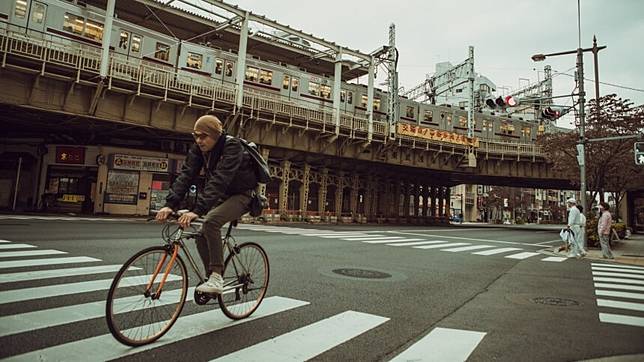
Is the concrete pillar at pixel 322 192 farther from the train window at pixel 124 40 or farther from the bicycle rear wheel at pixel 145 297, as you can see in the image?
the bicycle rear wheel at pixel 145 297

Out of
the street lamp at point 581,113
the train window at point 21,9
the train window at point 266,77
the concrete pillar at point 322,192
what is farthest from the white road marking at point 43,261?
the concrete pillar at point 322,192

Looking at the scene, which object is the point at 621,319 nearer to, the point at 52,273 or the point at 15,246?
the point at 52,273

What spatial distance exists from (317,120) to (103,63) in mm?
15015

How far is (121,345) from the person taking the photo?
317cm

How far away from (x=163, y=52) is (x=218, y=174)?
87.7 feet

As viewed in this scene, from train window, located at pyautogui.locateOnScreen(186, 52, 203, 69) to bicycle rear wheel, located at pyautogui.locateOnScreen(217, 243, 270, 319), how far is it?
26.4 metres

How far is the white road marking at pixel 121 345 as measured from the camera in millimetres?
2848

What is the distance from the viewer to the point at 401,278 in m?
7.18

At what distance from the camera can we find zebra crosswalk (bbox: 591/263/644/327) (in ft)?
16.3

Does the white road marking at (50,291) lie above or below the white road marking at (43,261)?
below

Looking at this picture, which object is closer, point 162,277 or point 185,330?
point 162,277

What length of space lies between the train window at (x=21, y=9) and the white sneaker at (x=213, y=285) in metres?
25.8

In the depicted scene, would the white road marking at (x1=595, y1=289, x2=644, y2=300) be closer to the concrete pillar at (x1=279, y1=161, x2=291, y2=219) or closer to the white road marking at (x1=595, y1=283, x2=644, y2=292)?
the white road marking at (x1=595, y1=283, x2=644, y2=292)

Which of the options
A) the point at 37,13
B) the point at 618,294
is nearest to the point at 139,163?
the point at 37,13
